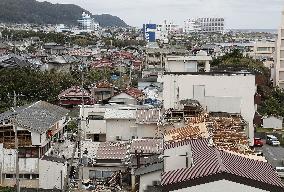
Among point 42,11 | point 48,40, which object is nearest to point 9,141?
point 48,40

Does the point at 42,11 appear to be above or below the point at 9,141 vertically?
above

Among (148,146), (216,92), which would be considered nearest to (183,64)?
(216,92)

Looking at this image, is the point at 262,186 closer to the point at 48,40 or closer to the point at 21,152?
the point at 21,152

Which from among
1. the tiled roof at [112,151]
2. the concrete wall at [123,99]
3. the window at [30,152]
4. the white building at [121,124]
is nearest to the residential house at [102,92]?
the concrete wall at [123,99]

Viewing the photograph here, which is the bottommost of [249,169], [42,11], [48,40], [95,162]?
[95,162]

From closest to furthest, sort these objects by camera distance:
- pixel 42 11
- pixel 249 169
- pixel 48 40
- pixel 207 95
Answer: pixel 249 169 < pixel 207 95 < pixel 48 40 < pixel 42 11

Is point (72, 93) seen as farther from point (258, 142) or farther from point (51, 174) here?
point (51, 174)

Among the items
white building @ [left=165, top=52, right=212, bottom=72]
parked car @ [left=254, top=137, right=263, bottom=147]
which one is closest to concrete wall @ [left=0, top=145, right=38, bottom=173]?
parked car @ [left=254, top=137, right=263, bottom=147]
